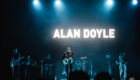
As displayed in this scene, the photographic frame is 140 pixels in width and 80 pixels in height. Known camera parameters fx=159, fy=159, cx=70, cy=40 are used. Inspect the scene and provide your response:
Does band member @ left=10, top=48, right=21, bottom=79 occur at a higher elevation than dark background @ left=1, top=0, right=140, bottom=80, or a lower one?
lower

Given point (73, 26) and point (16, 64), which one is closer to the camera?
point (16, 64)

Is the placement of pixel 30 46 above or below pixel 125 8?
below

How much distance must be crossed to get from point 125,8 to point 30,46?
284 inches

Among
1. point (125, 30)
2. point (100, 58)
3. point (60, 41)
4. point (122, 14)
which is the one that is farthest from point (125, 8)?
point (60, 41)

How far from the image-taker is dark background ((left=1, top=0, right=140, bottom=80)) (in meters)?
11.2

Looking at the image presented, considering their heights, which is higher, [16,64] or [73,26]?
[73,26]

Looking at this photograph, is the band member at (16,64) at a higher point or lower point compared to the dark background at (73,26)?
lower

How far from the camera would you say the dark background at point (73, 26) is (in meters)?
11.2

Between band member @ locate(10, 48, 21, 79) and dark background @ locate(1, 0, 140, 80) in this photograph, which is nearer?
band member @ locate(10, 48, 21, 79)

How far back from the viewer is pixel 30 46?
442 inches

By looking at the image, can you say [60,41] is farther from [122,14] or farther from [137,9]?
[137,9]

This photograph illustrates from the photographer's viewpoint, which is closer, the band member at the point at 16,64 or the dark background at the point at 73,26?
the band member at the point at 16,64

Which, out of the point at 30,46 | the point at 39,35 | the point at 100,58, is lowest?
the point at 100,58

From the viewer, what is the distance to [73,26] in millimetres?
11367
